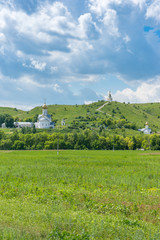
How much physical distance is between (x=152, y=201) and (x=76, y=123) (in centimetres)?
15809

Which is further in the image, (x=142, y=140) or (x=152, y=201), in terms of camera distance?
(x=142, y=140)

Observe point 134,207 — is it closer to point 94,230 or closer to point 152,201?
point 152,201

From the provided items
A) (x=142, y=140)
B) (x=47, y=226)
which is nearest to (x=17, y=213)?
(x=47, y=226)

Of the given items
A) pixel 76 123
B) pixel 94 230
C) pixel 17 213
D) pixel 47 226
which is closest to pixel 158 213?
pixel 94 230

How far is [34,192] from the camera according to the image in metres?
18.1

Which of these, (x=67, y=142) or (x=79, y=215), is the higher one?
(x=79, y=215)

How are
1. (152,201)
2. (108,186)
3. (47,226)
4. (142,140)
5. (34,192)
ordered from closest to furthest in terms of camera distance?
(47,226), (152,201), (34,192), (108,186), (142,140)

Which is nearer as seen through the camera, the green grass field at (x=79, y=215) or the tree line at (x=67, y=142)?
the green grass field at (x=79, y=215)

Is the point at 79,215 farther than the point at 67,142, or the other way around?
the point at 67,142

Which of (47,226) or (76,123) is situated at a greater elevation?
(76,123)

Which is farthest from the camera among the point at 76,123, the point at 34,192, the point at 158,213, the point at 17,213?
the point at 76,123

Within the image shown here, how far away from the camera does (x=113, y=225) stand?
11.0 metres

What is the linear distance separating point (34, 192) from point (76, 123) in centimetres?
15609

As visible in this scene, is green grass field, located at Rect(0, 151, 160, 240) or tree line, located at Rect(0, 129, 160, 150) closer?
green grass field, located at Rect(0, 151, 160, 240)
